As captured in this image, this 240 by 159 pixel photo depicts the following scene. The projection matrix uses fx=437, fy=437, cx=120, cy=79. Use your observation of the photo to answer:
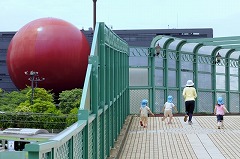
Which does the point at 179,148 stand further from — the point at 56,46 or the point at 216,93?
the point at 56,46

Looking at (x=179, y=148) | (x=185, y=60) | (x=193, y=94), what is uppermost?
(x=185, y=60)

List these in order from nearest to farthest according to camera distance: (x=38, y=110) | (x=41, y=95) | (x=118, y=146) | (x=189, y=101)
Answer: (x=118, y=146) → (x=189, y=101) → (x=38, y=110) → (x=41, y=95)

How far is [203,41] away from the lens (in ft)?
65.6

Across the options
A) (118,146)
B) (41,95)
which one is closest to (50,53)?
(41,95)

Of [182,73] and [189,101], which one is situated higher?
[182,73]

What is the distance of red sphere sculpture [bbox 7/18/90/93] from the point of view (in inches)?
907

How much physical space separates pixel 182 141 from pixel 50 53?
13.0 m

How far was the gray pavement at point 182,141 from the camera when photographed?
9.77 meters

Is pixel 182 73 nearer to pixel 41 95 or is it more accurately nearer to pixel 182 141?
pixel 41 95

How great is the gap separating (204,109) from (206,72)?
1.84 metres

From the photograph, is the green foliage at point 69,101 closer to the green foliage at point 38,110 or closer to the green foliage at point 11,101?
the green foliage at point 38,110

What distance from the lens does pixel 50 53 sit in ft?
75.6

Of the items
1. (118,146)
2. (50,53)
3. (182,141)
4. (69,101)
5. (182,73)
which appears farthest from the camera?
(50,53)

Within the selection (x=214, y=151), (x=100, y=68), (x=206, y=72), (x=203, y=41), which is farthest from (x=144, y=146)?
(x=206, y=72)
